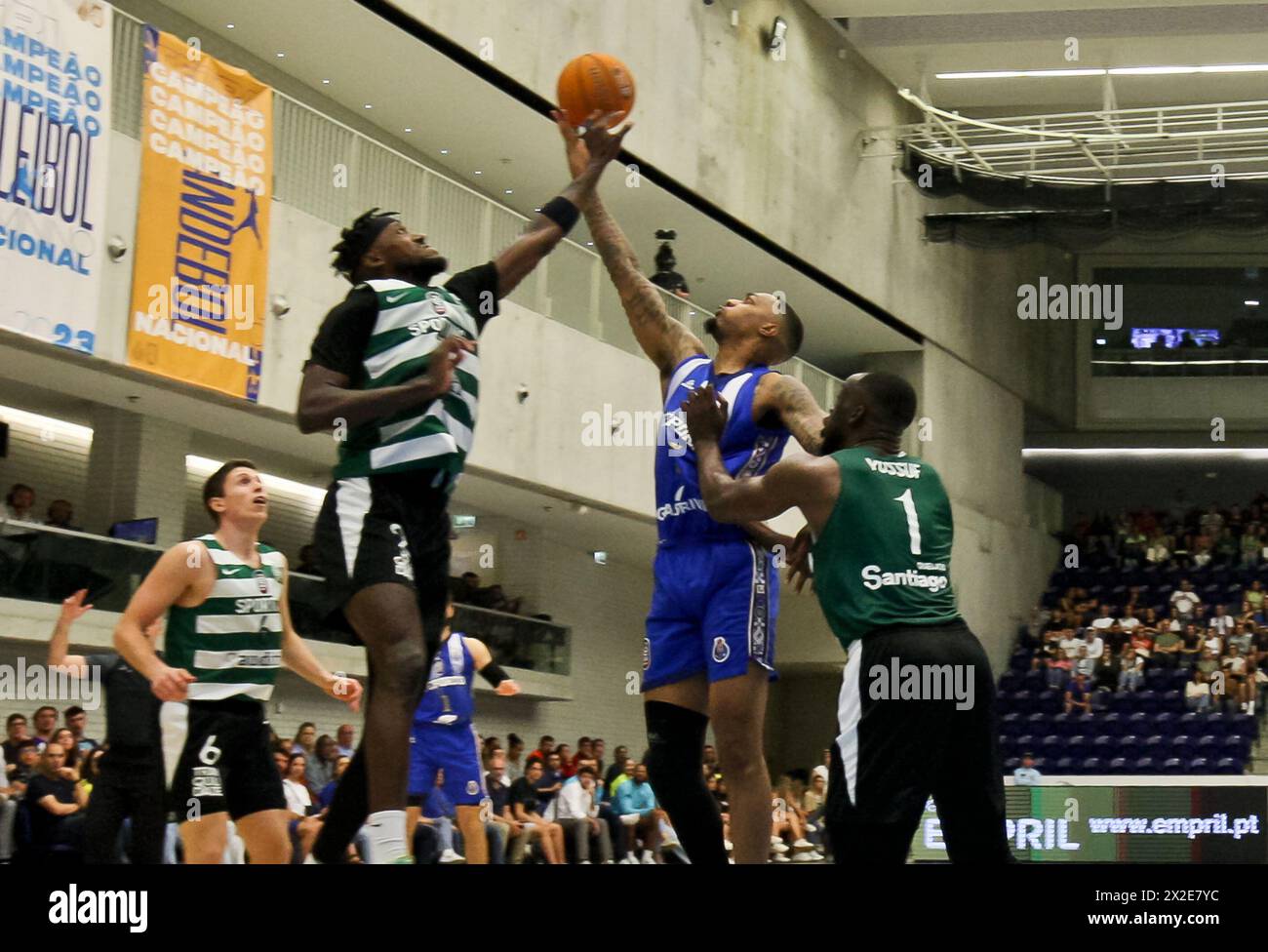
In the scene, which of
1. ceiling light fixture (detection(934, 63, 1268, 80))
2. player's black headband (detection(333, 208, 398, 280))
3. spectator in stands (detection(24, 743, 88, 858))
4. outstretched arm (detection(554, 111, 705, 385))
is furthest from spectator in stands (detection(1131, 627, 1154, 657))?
player's black headband (detection(333, 208, 398, 280))

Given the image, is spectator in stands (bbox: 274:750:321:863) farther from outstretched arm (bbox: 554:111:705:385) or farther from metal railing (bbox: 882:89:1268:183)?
metal railing (bbox: 882:89:1268:183)

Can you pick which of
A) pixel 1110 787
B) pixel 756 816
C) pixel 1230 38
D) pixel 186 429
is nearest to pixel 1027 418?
pixel 1230 38

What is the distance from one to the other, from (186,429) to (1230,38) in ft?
55.3

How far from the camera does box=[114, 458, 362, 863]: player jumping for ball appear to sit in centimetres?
535

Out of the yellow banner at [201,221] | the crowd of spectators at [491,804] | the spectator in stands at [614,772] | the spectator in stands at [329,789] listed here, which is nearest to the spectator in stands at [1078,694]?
the crowd of spectators at [491,804]

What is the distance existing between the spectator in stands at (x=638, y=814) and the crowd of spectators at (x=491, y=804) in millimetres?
13

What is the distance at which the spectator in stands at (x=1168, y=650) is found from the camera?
27141 mm

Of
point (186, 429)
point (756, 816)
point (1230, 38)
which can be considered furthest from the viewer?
point (1230, 38)

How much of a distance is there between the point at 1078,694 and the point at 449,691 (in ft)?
63.2

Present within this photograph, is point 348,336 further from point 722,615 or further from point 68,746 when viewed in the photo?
point 68,746

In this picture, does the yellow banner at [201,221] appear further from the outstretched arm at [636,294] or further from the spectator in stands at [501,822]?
the outstretched arm at [636,294]

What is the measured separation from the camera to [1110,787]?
16094mm

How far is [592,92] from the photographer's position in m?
5.97
